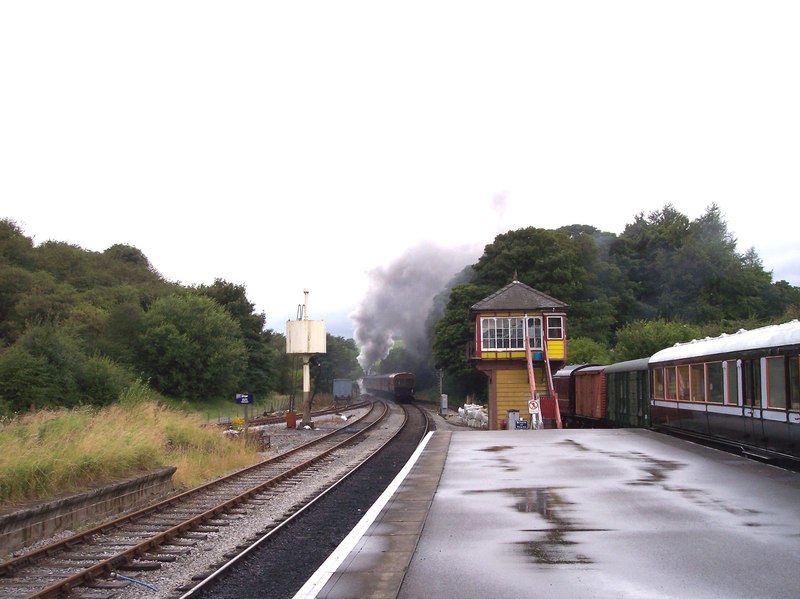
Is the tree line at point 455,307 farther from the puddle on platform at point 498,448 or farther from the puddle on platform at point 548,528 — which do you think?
the puddle on platform at point 548,528

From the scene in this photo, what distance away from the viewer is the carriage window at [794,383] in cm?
1112

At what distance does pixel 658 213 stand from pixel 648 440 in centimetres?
6511

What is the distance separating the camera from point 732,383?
13992 mm

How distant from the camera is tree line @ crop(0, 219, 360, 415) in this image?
33156mm

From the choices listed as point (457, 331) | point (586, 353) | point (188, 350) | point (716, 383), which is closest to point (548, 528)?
point (716, 383)

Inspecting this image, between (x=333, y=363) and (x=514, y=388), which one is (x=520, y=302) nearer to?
(x=514, y=388)

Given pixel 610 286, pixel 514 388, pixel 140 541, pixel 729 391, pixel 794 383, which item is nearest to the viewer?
pixel 140 541

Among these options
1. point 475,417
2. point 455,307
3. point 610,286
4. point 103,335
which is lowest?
point 475,417

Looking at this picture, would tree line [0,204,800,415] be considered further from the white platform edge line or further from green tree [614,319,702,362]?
the white platform edge line

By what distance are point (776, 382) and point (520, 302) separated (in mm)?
25611

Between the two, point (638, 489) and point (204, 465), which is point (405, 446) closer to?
point (204, 465)

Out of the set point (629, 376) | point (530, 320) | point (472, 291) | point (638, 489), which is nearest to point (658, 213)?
point (472, 291)

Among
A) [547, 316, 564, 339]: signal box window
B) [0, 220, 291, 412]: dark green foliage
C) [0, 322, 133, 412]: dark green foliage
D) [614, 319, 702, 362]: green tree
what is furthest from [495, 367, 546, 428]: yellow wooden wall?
[0, 220, 291, 412]: dark green foliage

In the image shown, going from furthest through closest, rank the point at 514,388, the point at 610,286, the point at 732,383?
the point at 610,286
the point at 514,388
the point at 732,383
